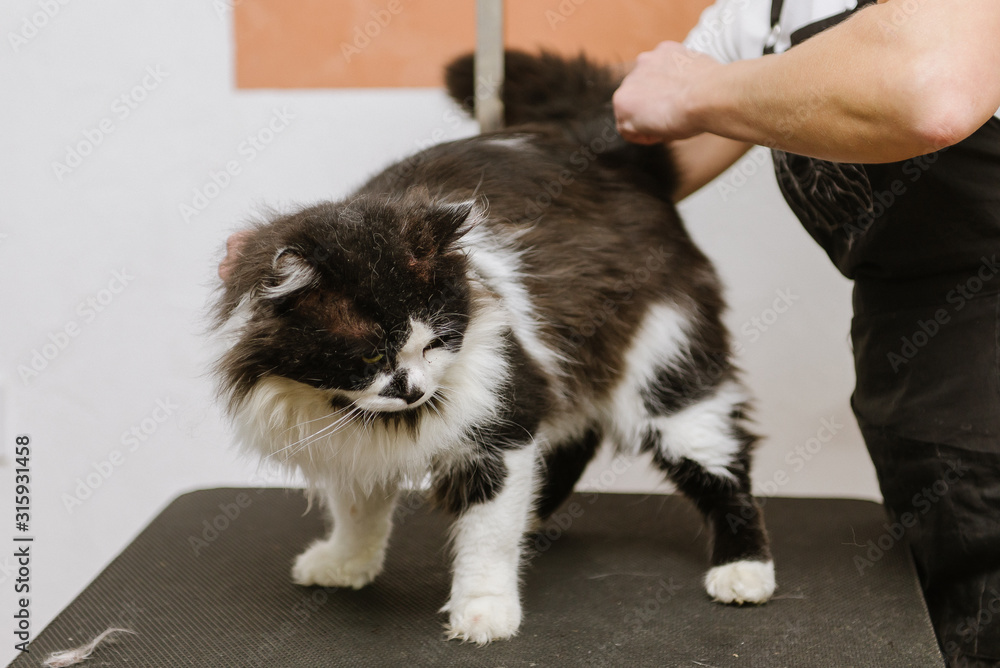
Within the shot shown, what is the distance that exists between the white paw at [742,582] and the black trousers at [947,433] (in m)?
0.28

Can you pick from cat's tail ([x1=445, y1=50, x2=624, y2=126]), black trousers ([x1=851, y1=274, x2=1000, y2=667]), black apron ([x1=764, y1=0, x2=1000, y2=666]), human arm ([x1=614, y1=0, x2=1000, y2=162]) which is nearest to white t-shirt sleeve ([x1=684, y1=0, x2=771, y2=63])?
black apron ([x1=764, y1=0, x2=1000, y2=666])

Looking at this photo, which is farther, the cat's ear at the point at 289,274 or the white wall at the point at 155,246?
the white wall at the point at 155,246

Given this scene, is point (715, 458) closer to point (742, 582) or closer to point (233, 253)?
point (742, 582)

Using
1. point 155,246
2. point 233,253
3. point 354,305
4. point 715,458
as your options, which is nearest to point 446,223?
point 354,305

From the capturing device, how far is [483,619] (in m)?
1.23

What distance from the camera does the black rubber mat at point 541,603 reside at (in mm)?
1190

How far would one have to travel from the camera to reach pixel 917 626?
1268mm

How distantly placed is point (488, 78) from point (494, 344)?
709mm

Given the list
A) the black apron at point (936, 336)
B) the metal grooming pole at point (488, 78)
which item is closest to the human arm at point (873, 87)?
the black apron at point (936, 336)

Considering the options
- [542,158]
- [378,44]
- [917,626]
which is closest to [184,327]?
[378,44]

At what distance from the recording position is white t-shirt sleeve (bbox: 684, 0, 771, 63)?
4.83 ft

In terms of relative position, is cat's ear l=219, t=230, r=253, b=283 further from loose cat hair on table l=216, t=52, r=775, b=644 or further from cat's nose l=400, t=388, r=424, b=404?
cat's nose l=400, t=388, r=424, b=404

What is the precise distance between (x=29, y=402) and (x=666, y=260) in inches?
73.2

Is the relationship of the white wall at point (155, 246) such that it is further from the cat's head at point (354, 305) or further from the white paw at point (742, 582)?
the cat's head at point (354, 305)
